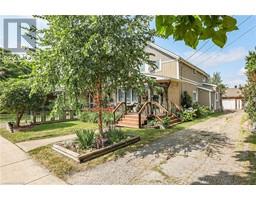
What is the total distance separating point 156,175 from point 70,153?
168 centimetres

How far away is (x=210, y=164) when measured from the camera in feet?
11.2

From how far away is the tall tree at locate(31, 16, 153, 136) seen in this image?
11.7 ft

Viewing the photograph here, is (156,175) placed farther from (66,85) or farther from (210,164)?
(66,85)

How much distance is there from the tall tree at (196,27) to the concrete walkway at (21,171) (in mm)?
2533

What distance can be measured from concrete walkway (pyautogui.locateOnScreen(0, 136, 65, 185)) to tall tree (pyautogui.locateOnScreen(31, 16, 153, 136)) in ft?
4.52

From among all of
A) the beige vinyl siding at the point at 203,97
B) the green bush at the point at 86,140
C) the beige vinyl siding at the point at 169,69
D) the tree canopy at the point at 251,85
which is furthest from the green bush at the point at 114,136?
the beige vinyl siding at the point at 203,97

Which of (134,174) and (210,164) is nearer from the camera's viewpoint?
(134,174)
